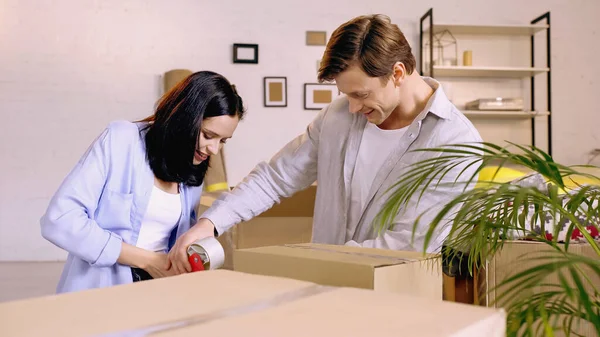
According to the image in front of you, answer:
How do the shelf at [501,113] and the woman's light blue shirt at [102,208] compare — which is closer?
the woman's light blue shirt at [102,208]

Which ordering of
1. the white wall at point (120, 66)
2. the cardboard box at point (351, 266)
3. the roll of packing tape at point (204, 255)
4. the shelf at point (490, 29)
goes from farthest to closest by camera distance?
the shelf at point (490, 29) → the white wall at point (120, 66) → the roll of packing tape at point (204, 255) → the cardboard box at point (351, 266)

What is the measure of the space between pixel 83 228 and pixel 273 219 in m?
1.37

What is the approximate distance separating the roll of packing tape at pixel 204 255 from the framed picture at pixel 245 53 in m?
3.82

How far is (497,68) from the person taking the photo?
511 cm

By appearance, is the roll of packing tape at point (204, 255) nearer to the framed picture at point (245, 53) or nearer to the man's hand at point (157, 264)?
the man's hand at point (157, 264)

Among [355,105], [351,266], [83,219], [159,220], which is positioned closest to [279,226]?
[159,220]

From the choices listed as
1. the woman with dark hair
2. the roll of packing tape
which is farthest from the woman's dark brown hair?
the roll of packing tape

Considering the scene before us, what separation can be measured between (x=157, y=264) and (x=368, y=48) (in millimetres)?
848

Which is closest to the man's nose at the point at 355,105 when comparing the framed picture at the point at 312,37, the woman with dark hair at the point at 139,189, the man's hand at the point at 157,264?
the woman with dark hair at the point at 139,189

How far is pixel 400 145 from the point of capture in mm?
1762

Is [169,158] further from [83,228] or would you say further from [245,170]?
[245,170]

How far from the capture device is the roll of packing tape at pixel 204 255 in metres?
1.56

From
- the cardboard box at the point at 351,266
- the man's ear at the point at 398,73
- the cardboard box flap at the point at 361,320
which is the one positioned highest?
the man's ear at the point at 398,73

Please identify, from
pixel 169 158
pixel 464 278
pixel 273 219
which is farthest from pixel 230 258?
pixel 464 278
